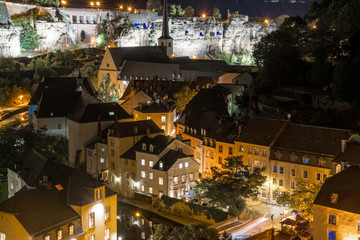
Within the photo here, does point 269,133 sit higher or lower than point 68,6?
lower

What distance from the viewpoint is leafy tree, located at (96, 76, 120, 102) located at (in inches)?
2739

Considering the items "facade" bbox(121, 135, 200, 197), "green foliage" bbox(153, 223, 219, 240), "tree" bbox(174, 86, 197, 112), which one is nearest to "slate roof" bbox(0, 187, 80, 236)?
"green foliage" bbox(153, 223, 219, 240)

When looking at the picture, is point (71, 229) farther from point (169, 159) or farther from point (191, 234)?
point (169, 159)

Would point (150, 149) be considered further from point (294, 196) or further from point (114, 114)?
point (294, 196)

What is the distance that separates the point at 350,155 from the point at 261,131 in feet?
27.5

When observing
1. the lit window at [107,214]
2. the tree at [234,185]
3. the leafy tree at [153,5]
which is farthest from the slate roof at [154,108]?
the leafy tree at [153,5]

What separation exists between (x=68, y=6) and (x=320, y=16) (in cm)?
5733

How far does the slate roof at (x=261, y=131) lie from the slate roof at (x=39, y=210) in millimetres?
16443

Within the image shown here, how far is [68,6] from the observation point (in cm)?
9950

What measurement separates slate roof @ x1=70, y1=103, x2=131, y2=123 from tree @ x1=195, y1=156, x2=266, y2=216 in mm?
14836

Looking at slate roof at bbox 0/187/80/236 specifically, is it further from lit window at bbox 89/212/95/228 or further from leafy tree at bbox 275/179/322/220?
leafy tree at bbox 275/179/322/220

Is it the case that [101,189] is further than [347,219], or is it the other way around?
[101,189]

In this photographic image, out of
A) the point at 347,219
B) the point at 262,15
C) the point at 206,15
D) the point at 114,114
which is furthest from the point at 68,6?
the point at 347,219

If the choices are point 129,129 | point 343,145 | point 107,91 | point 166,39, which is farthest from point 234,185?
point 166,39
